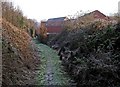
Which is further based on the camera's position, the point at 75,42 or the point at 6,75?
the point at 75,42

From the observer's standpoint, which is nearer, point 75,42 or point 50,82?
point 50,82

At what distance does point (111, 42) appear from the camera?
384 inches

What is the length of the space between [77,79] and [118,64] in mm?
1625

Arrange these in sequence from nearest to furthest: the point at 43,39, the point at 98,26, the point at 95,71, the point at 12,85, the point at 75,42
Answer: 1. the point at 12,85
2. the point at 95,71
3. the point at 98,26
4. the point at 75,42
5. the point at 43,39

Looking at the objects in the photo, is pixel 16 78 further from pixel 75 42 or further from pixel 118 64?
pixel 75 42

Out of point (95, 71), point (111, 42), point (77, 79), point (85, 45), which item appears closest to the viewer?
point (95, 71)

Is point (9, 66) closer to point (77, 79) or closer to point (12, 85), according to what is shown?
point (12, 85)

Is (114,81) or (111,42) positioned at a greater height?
Result: (111,42)

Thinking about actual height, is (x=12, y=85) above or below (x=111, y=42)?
below

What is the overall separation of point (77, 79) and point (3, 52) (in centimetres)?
272

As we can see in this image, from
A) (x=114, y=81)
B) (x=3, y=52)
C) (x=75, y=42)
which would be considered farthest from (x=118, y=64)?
(x=75, y=42)

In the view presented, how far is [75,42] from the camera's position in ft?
46.3

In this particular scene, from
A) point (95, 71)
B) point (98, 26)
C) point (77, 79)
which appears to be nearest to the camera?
point (95, 71)

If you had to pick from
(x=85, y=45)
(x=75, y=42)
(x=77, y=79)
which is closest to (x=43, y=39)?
(x=75, y=42)
